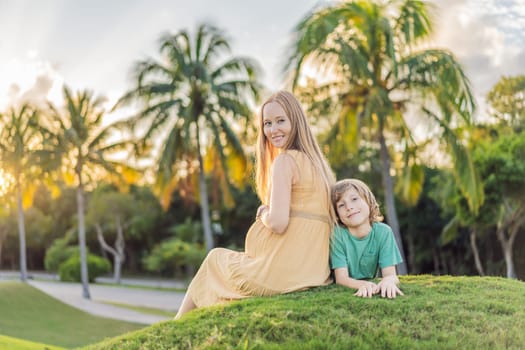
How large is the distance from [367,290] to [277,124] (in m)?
1.33

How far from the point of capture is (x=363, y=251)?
14.3 ft

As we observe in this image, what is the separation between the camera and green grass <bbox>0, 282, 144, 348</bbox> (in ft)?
48.7

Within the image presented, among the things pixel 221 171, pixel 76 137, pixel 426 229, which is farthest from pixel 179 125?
pixel 426 229

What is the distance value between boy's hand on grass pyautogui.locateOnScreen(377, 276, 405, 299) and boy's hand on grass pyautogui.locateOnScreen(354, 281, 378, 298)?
0.04m

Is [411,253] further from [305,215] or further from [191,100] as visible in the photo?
[305,215]

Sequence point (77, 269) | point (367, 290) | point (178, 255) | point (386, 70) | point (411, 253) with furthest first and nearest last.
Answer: point (77, 269), point (411, 253), point (178, 255), point (386, 70), point (367, 290)

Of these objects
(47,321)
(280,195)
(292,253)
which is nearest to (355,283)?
(292,253)

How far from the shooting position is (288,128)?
4332mm

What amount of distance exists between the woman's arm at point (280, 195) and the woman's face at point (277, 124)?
0.25m

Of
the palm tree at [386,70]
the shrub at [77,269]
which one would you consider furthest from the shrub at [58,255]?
the palm tree at [386,70]

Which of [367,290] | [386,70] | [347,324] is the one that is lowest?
[347,324]

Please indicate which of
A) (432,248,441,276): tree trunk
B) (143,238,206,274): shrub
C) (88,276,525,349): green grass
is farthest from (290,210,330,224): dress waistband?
(432,248,441,276): tree trunk

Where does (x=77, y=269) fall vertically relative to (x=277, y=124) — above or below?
below

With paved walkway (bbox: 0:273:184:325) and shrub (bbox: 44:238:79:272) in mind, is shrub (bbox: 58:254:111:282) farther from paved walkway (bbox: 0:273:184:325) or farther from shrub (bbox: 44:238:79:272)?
shrub (bbox: 44:238:79:272)
